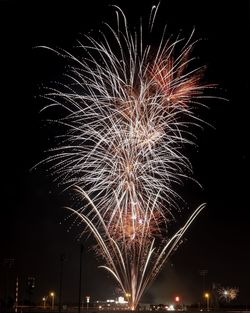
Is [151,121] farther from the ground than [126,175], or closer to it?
farther from the ground

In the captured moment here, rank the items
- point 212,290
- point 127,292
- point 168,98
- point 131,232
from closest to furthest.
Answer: point 168,98
point 131,232
point 127,292
point 212,290

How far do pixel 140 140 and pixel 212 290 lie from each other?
113790 millimetres

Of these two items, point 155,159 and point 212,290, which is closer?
point 155,159

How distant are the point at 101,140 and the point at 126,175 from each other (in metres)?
2.78

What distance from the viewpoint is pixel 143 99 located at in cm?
3684

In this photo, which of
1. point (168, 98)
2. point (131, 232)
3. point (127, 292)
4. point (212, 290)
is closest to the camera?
point (168, 98)

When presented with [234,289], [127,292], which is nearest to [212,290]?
[234,289]

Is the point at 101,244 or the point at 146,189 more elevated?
the point at 146,189

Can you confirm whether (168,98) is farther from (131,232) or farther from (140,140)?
(131,232)

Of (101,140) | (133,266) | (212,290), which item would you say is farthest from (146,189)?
(212,290)

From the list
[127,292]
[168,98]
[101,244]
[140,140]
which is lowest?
[127,292]

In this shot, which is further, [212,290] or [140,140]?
[212,290]

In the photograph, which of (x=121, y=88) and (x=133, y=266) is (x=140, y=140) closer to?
(x=121, y=88)

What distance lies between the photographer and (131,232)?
40594 mm
